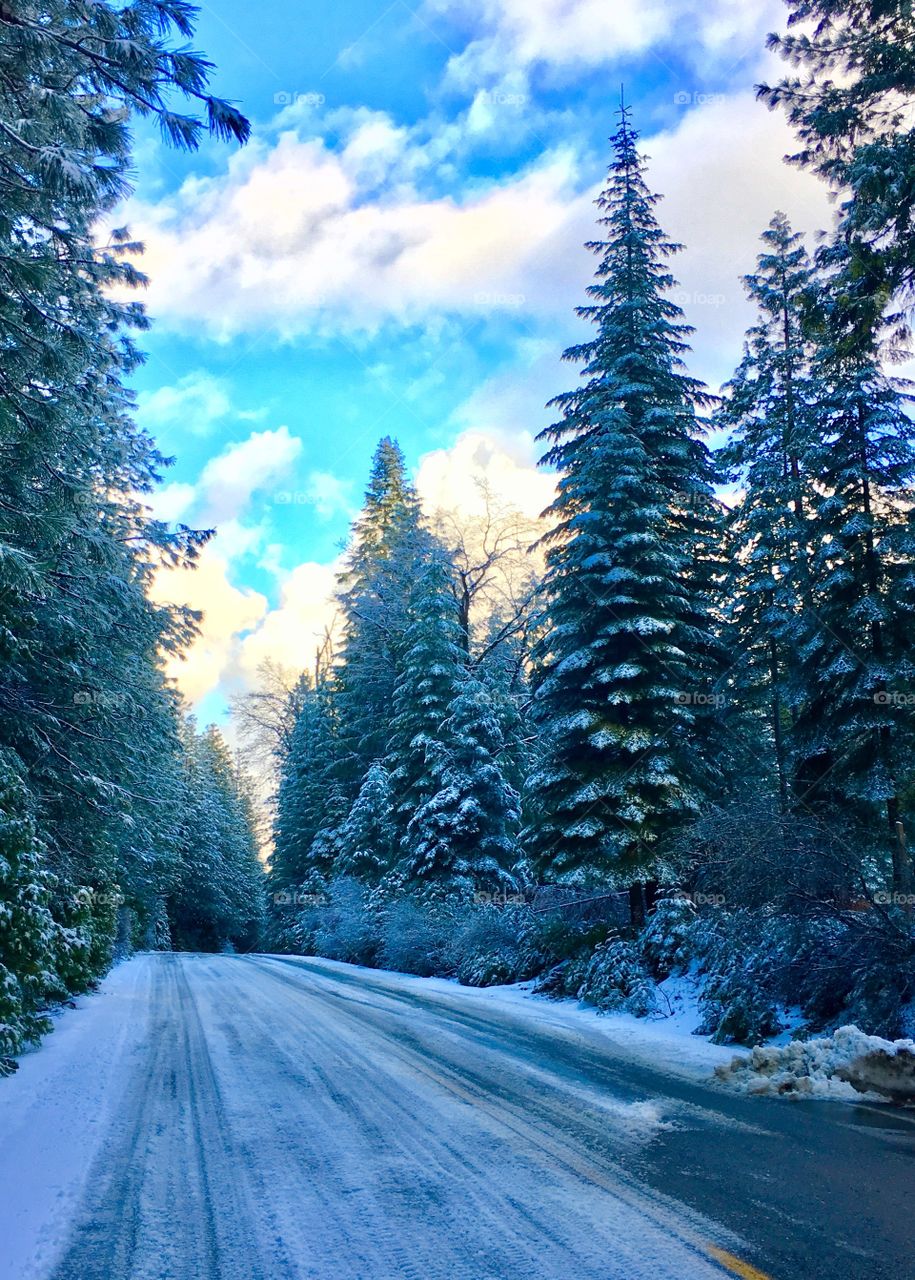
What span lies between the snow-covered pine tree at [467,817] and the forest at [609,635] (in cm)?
11

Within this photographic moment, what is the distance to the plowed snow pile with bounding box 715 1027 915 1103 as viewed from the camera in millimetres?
6309

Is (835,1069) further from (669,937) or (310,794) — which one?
(310,794)

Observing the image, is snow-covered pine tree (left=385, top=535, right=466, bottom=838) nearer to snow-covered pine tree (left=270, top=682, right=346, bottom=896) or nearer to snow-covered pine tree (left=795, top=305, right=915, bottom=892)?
snow-covered pine tree (left=270, top=682, right=346, bottom=896)

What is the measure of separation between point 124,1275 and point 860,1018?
23.8 ft

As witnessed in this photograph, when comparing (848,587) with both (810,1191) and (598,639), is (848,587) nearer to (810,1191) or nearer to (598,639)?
(598,639)

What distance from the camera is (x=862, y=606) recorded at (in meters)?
13.4

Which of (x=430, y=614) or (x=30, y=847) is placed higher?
(x=430, y=614)

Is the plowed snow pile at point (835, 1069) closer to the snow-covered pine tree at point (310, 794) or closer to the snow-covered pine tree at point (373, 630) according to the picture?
the snow-covered pine tree at point (373, 630)

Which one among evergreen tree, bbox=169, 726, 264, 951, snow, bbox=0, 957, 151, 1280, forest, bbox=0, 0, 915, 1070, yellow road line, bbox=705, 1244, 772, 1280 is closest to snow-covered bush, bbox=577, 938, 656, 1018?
forest, bbox=0, 0, 915, 1070

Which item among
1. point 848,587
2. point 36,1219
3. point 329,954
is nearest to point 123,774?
point 36,1219

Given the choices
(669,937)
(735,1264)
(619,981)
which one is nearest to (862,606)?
(669,937)

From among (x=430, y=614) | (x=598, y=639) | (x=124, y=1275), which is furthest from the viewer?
(x=430, y=614)

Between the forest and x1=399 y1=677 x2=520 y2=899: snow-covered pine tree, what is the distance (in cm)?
11

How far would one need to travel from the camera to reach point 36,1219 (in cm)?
405
